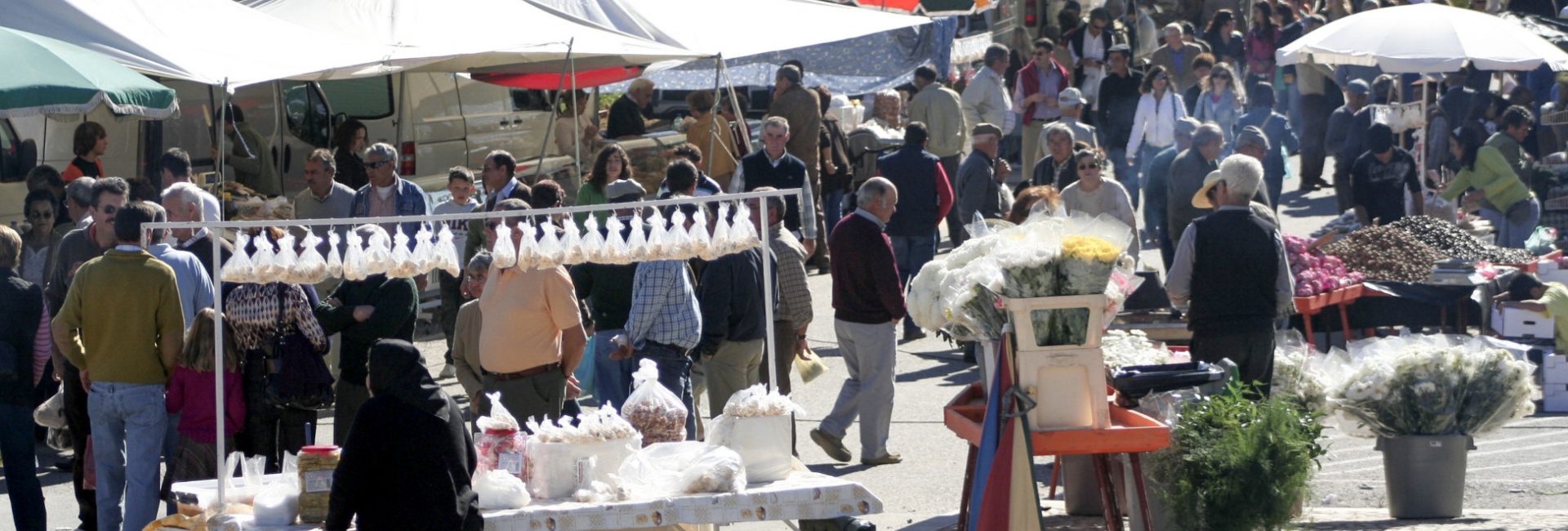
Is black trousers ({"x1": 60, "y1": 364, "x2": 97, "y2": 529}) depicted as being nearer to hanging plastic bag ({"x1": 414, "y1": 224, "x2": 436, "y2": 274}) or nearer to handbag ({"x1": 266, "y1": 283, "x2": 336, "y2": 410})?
handbag ({"x1": 266, "y1": 283, "x2": 336, "y2": 410})

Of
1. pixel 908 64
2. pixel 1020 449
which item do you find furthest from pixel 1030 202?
pixel 908 64

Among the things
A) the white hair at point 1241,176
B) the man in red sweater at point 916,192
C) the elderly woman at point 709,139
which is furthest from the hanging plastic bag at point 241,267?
the elderly woman at point 709,139

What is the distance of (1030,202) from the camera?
37.2 feet

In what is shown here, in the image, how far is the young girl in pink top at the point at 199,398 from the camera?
762cm

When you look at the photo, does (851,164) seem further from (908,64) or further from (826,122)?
(908,64)

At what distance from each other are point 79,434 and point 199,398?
106cm

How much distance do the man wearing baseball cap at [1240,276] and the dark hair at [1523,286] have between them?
4.39 meters

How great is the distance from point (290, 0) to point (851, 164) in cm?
548

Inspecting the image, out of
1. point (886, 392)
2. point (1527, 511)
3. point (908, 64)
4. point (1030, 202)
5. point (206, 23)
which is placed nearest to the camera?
point (1527, 511)

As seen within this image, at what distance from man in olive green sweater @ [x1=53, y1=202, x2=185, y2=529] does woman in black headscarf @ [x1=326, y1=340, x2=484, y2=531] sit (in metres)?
2.34

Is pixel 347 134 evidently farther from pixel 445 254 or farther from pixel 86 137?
pixel 445 254

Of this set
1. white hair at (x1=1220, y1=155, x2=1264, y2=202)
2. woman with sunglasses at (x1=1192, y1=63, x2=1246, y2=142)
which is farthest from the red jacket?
white hair at (x1=1220, y1=155, x2=1264, y2=202)

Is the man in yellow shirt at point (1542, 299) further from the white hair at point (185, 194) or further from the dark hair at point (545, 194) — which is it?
the white hair at point (185, 194)

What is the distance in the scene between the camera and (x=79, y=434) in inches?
328
